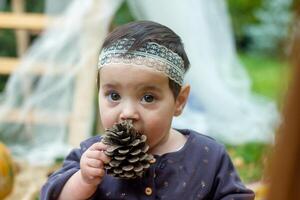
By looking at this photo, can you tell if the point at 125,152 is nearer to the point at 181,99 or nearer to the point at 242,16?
the point at 181,99

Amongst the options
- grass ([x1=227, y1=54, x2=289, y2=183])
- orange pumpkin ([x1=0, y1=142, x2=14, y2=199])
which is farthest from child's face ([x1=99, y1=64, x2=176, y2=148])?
orange pumpkin ([x1=0, y1=142, x2=14, y2=199])

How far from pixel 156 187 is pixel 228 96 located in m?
2.84

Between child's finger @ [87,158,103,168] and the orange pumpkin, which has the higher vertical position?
child's finger @ [87,158,103,168]

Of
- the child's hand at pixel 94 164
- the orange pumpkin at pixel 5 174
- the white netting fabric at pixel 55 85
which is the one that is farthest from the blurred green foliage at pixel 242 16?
the child's hand at pixel 94 164

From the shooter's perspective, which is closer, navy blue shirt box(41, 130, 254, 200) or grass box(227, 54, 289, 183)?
grass box(227, 54, 289, 183)

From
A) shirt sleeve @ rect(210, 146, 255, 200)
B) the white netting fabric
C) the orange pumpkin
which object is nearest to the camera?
shirt sleeve @ rect(210, 146, 255, 200)

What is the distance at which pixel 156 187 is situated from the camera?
1331 mm

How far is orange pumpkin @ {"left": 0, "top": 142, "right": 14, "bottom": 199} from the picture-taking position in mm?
2127

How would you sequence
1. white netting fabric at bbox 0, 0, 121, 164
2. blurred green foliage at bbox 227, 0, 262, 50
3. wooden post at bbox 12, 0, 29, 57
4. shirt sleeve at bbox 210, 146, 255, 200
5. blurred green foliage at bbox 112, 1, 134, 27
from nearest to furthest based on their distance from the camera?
shirt sleeve at bbox 210, 146, 255, 200 → white netting fabric at bbox 0, 0, 121, 164 → wooden post at bbox 12, 0, 29, 57 → blurred green foliage at bbox 112, 1, 134, 27 → blurred green foliage at bbox 227, 0, 262, 50

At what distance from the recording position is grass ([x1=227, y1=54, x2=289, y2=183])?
56cm

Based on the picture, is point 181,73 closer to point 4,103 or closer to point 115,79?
point 115,79

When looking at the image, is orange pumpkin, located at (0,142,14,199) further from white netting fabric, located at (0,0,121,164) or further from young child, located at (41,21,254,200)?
white netting fabric, located at (0,0,121,164)

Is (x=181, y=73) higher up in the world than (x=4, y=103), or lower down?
higher up

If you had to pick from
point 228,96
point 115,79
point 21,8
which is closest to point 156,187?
point 115,79
